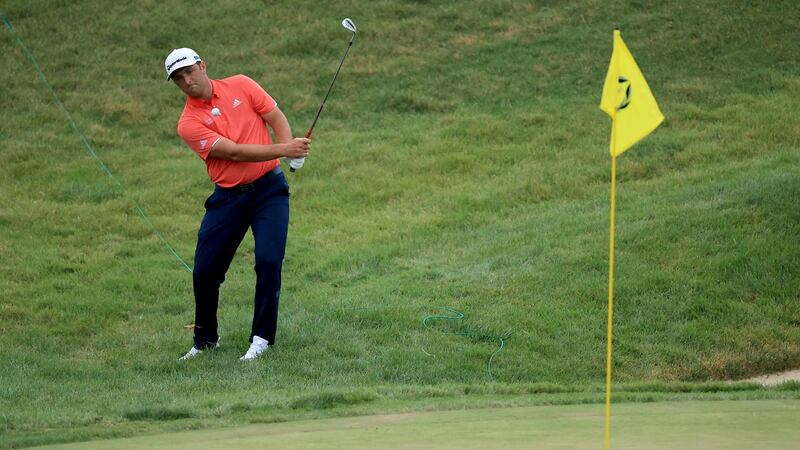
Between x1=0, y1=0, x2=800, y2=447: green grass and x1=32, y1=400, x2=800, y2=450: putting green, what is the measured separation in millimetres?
614

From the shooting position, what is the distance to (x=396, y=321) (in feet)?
35.5

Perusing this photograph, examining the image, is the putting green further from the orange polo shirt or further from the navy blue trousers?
the orange polo shirt

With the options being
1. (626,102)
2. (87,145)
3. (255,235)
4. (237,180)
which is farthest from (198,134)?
(87,145)

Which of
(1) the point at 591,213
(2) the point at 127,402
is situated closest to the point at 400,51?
(1) the point at 591,213

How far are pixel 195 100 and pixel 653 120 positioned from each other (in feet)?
15.2

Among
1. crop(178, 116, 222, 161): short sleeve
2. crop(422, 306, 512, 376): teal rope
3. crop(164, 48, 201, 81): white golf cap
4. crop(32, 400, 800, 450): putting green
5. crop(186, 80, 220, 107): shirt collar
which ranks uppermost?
crop(164, 48, 201, 81): white golf cap

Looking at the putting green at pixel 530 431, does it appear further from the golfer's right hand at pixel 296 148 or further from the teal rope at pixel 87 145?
the teal rope at pixel 87 145

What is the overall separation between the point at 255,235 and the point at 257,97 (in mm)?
1156

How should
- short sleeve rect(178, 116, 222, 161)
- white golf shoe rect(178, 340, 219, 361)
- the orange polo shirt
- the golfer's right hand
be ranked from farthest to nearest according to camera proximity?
white golf shoe rect(178, 340, 219, 361) → the orange polo shirt → short sleeve rect(178, 116, 222, 161) → the golfer's right hand

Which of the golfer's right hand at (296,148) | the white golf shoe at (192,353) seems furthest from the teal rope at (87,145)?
the golfer's right hand at (296,148)

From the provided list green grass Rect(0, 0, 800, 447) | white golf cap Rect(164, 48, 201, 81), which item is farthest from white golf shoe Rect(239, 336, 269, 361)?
white golf cap Rect(164, 48, 201, 81)

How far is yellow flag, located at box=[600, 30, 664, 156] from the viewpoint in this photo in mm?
5984

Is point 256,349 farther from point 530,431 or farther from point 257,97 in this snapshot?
point 530,431

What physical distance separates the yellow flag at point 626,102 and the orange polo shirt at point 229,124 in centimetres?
413
